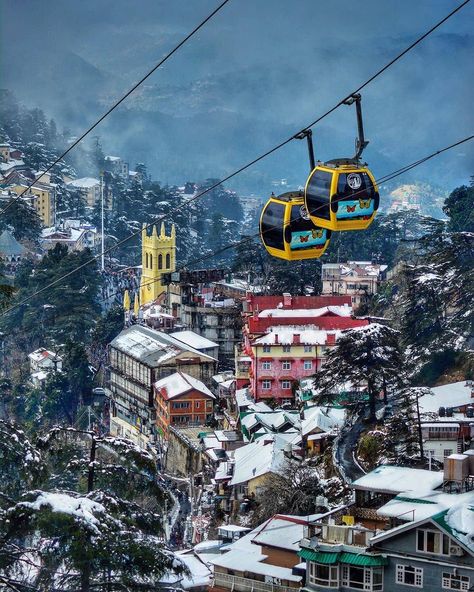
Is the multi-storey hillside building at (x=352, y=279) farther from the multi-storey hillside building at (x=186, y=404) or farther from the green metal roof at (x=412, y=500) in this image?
the green metal roof at (x=412, y=500)

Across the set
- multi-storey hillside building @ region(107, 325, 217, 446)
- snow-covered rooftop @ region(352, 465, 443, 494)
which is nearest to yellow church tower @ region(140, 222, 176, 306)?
multi-storey hillside building @ region(107, 325, 217, 446)

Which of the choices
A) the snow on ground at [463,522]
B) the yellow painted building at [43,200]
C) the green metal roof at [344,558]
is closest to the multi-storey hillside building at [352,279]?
the yellow painted building at [43,200]

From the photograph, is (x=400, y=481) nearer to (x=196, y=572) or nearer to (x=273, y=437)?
(x=196, y=572)

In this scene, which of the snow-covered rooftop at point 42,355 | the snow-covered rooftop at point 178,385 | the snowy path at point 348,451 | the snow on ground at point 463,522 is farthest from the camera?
the snow-covered rooftop at point 42,355

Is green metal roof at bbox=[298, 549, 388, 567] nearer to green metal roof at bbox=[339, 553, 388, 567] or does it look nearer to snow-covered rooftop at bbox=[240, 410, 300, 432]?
green metal roof at bbox=[339, 553, 388, 567]

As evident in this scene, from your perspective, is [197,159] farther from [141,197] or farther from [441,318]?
[441,318]

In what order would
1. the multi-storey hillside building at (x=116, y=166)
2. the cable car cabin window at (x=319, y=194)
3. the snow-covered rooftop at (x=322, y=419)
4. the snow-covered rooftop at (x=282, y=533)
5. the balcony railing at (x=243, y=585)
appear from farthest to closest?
the multi-storey hillside building at (x=116, y=166) < the snow-covered rooftop at (x=322, y=419) < the snow-covered rooftop at (x=282, y=533) < the balcony railing at (x=243, y=585) < the cable car cabin window at (x=319, y=194)

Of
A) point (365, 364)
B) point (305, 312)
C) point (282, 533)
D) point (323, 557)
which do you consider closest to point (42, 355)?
point (305, 312)

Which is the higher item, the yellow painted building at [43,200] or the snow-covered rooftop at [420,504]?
the yellow painted building at [43,200]
